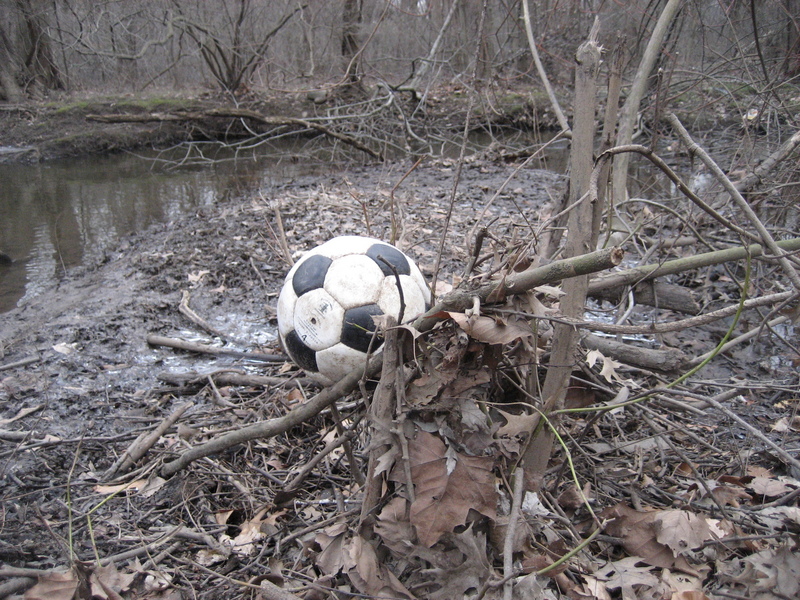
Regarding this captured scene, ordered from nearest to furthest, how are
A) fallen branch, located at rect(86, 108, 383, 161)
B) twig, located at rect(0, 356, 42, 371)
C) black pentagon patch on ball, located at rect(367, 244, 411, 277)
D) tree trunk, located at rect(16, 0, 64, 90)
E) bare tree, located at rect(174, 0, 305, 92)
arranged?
black pentagon patch on ball, located at rect(367, 244, 411, 277), twig, located at rect(0, 356, 42, 371), fallen branch, located at rect(86, 108, 383, 161), bare tree, located at rect(174, 0, 305, 92), tree trunk, located at rect(16, 0, 64, 90)

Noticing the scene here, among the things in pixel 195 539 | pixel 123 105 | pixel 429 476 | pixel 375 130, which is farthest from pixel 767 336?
pixel 123 105

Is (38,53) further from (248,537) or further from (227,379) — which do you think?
(248,537)

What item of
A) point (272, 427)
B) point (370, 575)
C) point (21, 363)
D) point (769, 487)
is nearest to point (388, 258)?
point (272, 427)

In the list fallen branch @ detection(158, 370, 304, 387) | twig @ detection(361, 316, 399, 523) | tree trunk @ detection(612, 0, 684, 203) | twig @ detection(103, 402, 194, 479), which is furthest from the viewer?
tree trunk @ detection(612, 0, 684, 203)

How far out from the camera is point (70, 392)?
3326 millimetres

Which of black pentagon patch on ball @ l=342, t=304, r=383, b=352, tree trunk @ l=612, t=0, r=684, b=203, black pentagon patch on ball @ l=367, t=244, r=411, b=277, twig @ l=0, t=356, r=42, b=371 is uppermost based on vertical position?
tree trunk @ l=612, t=0, r=684, b=203

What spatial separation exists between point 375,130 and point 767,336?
8.39m

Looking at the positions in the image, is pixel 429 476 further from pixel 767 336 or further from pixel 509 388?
pixel 767 336

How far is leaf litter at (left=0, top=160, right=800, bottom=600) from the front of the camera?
1748mm

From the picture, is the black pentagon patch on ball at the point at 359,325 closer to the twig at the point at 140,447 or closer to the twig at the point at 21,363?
the twig at the point at 140,447

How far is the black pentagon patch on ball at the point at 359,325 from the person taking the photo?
2.57 m

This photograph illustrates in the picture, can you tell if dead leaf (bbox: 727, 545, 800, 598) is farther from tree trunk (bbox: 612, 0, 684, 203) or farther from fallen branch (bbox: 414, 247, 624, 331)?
tree trunk (bbox: 612, 0, 684, 203)

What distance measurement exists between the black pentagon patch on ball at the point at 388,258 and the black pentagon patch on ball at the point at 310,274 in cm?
22

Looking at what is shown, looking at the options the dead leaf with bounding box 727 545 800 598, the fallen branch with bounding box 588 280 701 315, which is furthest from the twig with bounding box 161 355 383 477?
the fallen branch with bounding box 588 280 701 315
